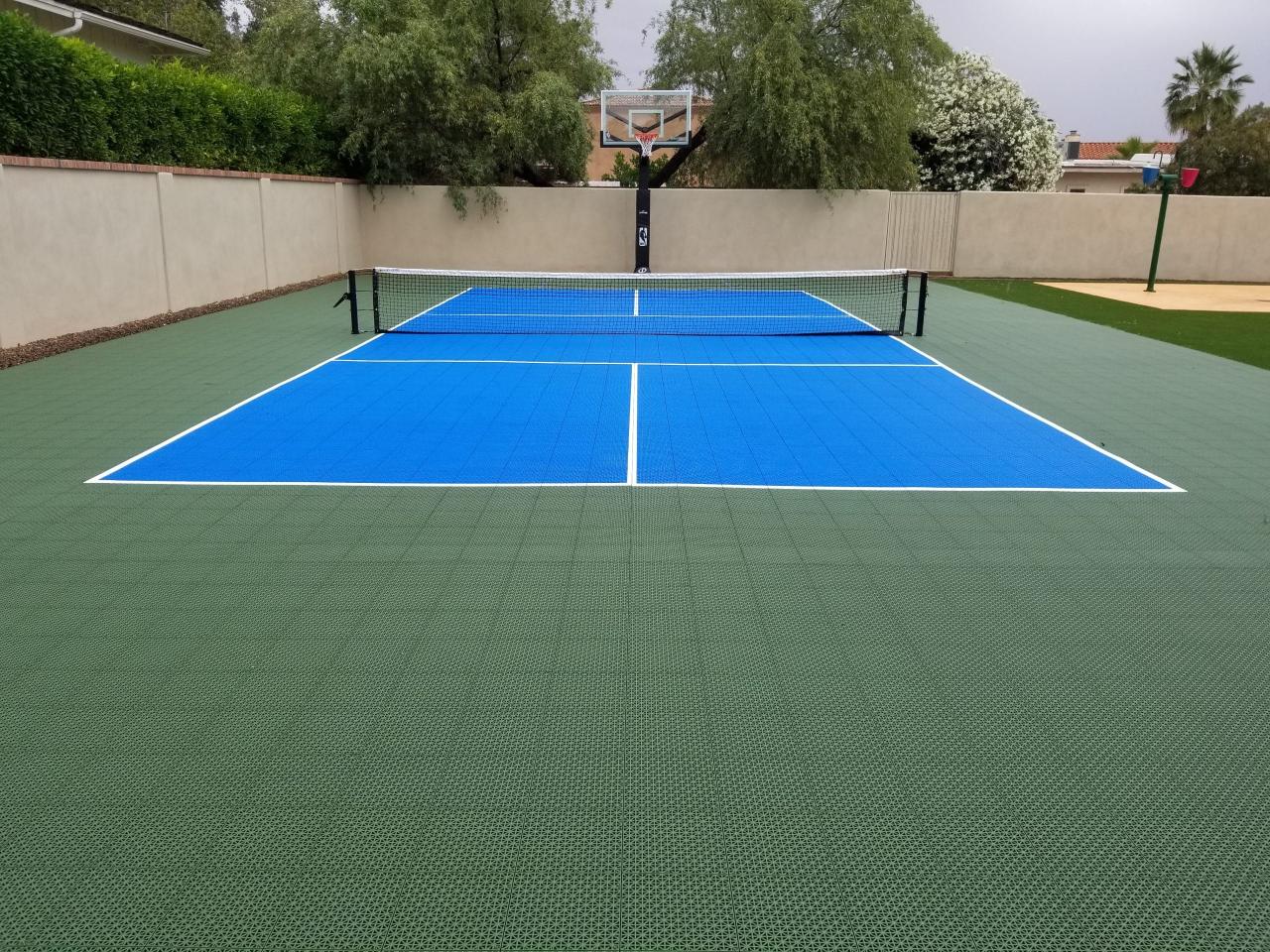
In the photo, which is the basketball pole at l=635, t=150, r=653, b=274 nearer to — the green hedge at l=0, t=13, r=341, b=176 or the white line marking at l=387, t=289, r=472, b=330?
the white line marking at l=387, t=289, r=472, b=330

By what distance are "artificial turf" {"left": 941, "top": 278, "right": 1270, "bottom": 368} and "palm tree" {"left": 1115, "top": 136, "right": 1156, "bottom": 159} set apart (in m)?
36.6

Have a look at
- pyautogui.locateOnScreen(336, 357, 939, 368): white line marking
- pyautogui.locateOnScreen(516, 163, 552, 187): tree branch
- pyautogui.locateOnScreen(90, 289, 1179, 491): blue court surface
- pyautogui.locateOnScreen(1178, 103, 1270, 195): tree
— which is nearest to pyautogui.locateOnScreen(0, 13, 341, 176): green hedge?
pyautogui.locateOnScreen(90, 289, 1179, 491): blue court surface

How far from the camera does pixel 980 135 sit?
29.7m

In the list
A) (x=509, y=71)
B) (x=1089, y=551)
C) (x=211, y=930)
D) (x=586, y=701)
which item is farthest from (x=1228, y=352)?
(x=509, y=71)

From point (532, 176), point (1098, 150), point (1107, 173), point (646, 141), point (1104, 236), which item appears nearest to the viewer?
point (646, 141)

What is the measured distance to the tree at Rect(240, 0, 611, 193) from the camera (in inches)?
781

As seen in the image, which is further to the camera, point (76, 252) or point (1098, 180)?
point (1098, 180)

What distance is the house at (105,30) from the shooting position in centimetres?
1816

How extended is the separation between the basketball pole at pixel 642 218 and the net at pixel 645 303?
106 cm

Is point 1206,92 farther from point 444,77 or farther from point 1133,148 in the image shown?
point 444,77

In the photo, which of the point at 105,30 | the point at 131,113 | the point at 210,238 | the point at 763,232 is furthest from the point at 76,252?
the point at 763,232

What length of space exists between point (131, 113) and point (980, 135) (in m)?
24.7

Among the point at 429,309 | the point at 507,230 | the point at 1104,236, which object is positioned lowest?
the point at 429,309

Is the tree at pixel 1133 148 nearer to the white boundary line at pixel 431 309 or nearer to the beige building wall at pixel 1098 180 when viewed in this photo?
the beige building wall at pixel 1098 180
